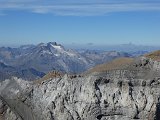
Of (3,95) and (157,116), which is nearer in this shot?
(157,116)

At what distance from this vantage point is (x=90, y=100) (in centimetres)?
6081

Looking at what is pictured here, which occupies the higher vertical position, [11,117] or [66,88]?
[66,88]

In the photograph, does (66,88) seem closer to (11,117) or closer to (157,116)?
(11,117)

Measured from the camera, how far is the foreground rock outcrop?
199 feet

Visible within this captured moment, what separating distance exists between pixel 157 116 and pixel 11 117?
21929mm

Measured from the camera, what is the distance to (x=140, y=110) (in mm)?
60938

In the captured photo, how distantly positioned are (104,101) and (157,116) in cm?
849

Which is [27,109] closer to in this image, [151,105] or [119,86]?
[119,86]

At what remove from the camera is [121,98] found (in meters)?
61.1

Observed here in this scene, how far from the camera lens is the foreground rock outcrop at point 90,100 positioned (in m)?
60.8

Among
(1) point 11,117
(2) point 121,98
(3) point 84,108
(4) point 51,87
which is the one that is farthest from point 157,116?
(1) point 11,117

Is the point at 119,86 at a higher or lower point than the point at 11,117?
higher

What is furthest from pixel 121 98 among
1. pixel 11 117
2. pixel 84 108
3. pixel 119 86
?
pixel 11 117

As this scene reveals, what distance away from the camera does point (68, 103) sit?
61938mm
